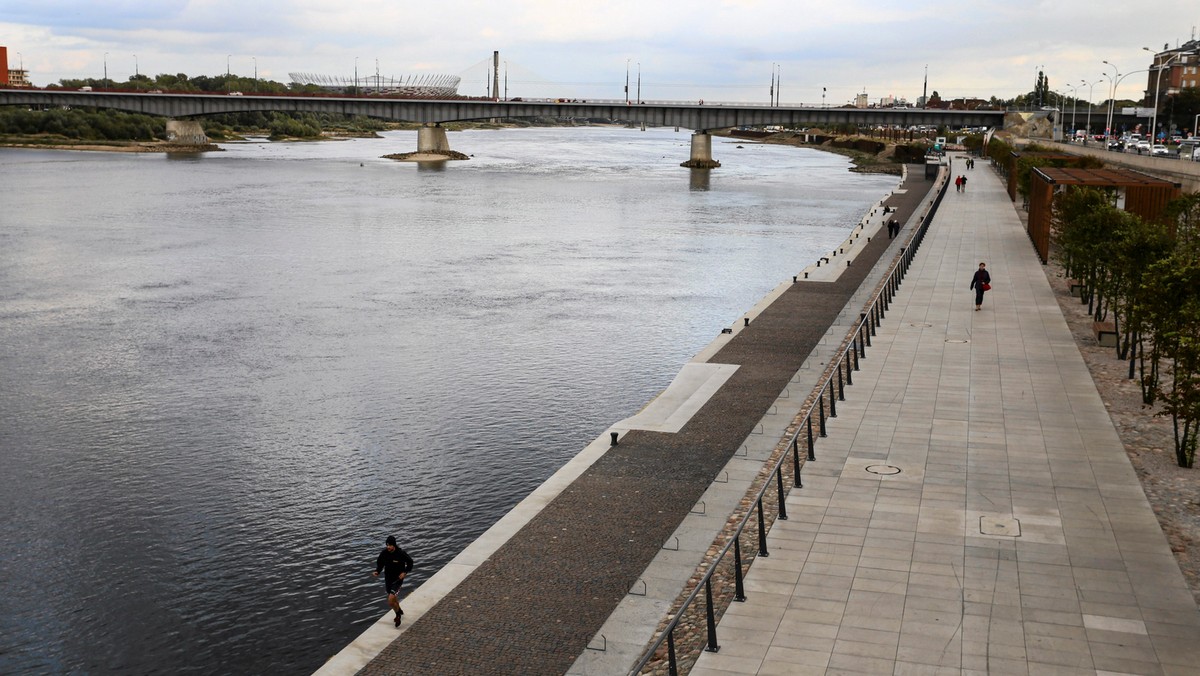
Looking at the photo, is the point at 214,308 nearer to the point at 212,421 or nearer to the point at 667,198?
the point at 212,421

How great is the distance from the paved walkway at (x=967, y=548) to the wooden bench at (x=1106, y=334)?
296cm

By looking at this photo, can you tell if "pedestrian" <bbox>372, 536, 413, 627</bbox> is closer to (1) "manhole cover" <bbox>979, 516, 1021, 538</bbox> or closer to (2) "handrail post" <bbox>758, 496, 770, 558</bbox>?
(2) "handrail post" <bbox>758, 496, 770, 558</bbox>

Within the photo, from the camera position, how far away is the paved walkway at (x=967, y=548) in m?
11.4

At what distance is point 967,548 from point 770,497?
128 inches

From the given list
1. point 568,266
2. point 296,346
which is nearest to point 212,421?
point 296,346

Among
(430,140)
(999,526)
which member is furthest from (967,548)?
(430,140)

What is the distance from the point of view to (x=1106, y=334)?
27.2m

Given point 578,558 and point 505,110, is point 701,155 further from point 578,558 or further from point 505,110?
point 578,558

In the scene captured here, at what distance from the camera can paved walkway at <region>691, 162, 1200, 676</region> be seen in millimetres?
11352

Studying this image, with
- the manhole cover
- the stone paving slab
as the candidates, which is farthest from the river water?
the manhole cover

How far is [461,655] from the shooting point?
12.3 metres

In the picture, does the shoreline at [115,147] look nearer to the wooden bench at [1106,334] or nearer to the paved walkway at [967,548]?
the wooden bench at [1106,334]

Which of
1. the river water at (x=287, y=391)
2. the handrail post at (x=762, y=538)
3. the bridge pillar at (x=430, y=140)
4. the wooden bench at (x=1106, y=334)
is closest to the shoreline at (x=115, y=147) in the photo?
the bridge pillar at (x=430, y=140)

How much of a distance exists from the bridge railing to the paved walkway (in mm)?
229
